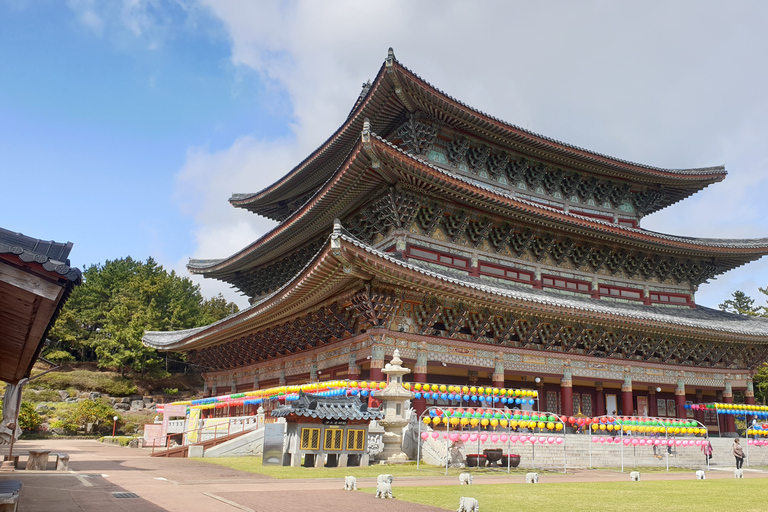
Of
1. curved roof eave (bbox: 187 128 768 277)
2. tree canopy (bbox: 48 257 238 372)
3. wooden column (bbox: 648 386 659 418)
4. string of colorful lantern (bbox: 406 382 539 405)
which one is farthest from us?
tree canopy (bbox: 48 257 238 372)

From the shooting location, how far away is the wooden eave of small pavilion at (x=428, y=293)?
21.3 m

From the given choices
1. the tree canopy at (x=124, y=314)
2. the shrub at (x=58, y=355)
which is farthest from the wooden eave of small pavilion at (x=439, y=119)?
the shrub at (x=58, y=355)

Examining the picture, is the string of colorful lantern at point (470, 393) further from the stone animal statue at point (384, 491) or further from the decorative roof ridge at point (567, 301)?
the stone animal statue at point (384, 491)

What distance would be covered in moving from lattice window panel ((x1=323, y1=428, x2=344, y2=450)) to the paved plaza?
297 centimetres

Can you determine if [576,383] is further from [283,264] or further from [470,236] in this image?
[283,264]

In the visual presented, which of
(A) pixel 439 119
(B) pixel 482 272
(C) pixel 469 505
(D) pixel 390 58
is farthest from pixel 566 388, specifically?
(C) pixel 469 505

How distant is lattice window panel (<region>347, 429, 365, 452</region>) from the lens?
1914 cm

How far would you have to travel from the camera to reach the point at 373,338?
76.1ft

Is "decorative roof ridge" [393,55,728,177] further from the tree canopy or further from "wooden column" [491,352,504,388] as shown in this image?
the tree canopy

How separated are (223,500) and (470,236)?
2011cm

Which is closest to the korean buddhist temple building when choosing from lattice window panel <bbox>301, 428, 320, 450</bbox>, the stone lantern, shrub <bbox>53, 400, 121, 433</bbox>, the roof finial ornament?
the roof finial ornament

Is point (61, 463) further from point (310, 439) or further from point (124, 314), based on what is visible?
point (124, 314)

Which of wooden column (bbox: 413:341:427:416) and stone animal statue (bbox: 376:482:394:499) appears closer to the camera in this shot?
stone animal statue (bbox: 376:482:394:499)

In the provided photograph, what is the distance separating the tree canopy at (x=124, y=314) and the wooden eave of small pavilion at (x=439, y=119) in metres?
26.4
